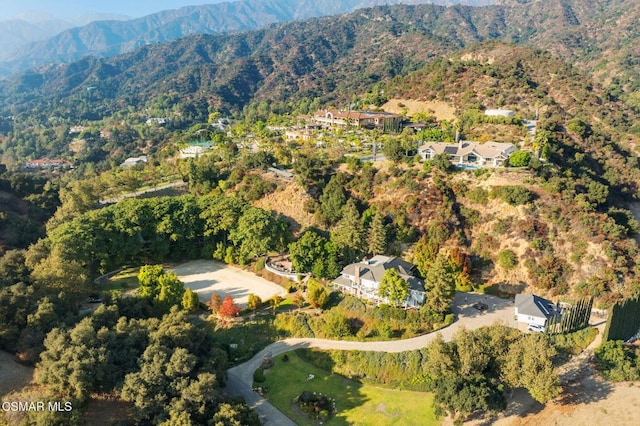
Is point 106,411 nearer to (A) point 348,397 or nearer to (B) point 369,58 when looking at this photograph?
(A) point 348,397

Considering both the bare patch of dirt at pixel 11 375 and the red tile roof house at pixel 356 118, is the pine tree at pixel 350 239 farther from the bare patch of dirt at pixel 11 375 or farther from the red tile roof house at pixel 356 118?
the red tile roof house at pixel 356 118

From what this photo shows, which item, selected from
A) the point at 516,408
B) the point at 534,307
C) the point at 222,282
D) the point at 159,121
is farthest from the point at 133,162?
the point at 516,408

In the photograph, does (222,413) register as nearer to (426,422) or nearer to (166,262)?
(426,422)

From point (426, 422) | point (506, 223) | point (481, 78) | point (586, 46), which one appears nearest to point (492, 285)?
point (506, 223)

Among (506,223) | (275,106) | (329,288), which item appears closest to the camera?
(329,288)

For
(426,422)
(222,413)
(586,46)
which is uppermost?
(586,46)

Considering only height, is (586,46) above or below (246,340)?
above

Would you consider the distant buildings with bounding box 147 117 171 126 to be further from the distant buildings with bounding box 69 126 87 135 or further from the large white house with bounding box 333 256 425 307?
the large white house with bounding box 333 256 425 307
